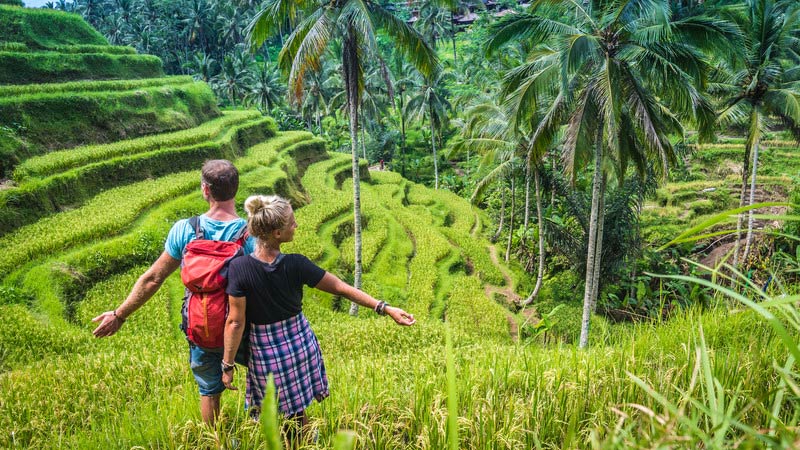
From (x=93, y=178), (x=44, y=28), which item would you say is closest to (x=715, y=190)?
(x=93, y=178)

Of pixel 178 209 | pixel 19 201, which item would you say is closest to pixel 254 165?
pixel 178 209

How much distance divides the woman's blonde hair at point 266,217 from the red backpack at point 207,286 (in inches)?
11.0

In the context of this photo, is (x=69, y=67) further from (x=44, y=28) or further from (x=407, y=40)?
(x=407, y=40)

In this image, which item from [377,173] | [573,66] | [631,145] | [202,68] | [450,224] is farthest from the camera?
[202,68]

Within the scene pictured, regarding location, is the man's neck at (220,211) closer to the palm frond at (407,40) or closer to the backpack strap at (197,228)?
the backpack strap at (197,228)

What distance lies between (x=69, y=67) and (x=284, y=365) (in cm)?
2027

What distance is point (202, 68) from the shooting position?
36.6 metres

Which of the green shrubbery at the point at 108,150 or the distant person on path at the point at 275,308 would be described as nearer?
the distant person on path at the point at 275,308

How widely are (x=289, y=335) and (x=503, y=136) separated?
14082 millimetres

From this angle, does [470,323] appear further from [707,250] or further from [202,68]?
[202,68]

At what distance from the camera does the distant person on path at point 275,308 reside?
243 cm

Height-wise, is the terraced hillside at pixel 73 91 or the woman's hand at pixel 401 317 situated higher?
the terraced hillside at pixel 73 91

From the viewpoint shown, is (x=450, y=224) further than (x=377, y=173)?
No

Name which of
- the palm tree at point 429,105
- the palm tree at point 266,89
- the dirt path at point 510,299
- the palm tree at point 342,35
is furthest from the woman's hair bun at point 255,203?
the palm tree at point 266,89
